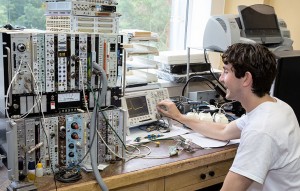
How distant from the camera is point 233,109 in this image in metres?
2.54

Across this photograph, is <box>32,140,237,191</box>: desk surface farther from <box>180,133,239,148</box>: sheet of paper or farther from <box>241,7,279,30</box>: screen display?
<box>241,7,279,30</box>: screen display

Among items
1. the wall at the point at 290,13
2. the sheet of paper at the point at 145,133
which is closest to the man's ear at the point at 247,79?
the sheet of paper at the point at 145,133

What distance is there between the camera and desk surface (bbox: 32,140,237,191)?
4.89ft

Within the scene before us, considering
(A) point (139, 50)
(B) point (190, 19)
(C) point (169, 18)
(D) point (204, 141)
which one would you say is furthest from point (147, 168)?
(B) point (190, 19)

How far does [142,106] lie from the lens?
6.86ft

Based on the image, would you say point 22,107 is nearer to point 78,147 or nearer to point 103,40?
point 78,147

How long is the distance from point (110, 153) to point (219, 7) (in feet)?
6.66

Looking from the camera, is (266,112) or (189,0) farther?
(189,0)

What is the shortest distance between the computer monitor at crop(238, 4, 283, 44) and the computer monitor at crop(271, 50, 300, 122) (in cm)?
16

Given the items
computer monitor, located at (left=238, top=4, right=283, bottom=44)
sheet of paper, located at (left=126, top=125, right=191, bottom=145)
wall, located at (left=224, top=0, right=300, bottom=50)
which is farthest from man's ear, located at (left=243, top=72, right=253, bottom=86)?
wall, located at (left=224, top=0, right=300, bottom=50)

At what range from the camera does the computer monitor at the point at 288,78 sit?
2.38 m

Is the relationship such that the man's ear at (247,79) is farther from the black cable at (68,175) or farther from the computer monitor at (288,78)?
the computer monitor at (288,78)

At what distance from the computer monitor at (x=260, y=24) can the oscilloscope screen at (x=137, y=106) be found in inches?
34.7

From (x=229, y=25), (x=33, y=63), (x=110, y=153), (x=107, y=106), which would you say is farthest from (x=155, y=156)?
(x=229, y=25)
